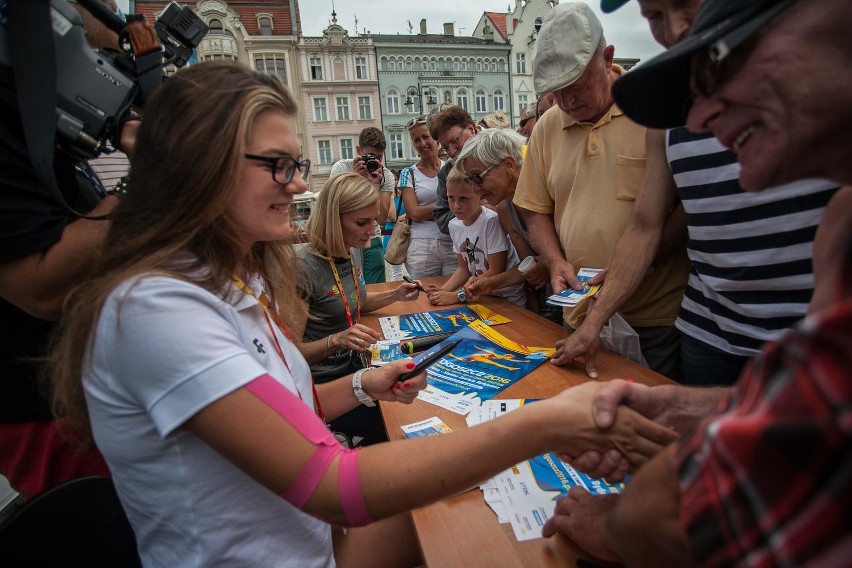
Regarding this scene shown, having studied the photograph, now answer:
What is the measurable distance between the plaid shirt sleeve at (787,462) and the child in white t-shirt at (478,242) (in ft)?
9.19

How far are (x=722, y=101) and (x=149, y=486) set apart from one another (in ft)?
4.69

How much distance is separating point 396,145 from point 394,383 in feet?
102

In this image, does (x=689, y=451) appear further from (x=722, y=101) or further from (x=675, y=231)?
(x=675, y=231)

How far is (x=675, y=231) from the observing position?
6.74 feet

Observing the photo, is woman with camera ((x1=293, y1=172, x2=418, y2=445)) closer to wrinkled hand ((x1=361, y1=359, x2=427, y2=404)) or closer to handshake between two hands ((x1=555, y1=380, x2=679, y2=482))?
wrinkled hand ((x1=361, y1=359, x2=427, y2=404))

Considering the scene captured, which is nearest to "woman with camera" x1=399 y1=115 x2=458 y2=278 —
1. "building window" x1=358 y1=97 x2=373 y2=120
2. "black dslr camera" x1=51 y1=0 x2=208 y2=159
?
"black dslr camera" x1=51 y1=0 x2=208 y2=159

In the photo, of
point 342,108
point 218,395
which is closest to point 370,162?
point 218,395

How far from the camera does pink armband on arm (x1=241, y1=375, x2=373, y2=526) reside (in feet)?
3.07

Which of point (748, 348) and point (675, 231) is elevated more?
point (675, 231)

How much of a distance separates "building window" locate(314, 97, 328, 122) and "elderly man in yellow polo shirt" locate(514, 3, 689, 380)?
2959 cm

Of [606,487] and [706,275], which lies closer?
[606,487]

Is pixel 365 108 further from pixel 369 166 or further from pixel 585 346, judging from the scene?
pixel 585 346

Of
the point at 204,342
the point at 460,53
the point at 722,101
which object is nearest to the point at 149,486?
the point at 204,342

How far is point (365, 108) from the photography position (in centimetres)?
3059
